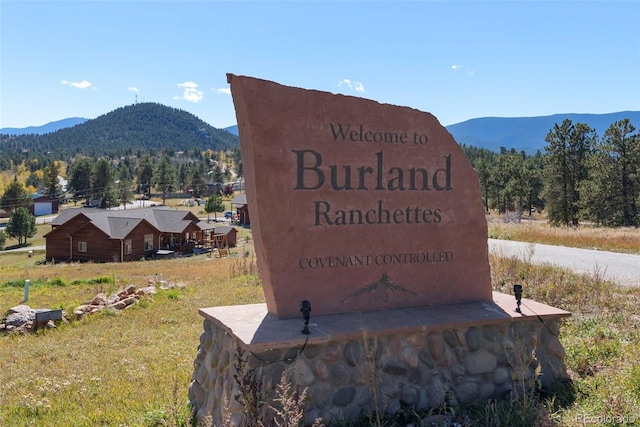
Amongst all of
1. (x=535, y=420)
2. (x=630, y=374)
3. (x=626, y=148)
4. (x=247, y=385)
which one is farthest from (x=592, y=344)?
(x=626, y=148)

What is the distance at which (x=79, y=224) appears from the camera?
143 ft

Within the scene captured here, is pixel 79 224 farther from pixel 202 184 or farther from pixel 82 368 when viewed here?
pixel 202 184

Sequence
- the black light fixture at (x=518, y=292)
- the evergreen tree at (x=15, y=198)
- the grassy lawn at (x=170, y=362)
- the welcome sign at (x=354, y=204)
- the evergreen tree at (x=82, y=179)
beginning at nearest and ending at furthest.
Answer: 1. the grassy lawn at (x=170, y=362)
2. the welcome sign at (x=354, y=204)
3. the black light fixture at (x=518, y=292)
4. the evergreen tree at (x=15, y=198)
5. the evergreen tree at (x=82, y=179)

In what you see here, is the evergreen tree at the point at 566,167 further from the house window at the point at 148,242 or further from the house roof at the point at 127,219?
the house window at the point at 148,242

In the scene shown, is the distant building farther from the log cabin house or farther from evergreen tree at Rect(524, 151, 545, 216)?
evergreen tree at Rect(524, 151, 545, 216)

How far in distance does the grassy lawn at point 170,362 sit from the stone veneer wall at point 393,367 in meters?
0.28

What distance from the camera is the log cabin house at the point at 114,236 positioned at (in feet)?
138

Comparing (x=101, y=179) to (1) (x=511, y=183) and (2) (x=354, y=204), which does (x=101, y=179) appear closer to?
(1) (x=511, y=183)

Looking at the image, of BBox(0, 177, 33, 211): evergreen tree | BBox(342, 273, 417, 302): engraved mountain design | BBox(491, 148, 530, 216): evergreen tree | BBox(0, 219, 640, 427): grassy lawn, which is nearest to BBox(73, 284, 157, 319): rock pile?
BBox(0, 219, 640, 427): grassy lawn

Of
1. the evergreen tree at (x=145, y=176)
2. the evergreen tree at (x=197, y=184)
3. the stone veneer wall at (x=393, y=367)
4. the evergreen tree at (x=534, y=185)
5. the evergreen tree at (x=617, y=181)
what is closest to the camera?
the stone veneer wall at (x=393, y=367)

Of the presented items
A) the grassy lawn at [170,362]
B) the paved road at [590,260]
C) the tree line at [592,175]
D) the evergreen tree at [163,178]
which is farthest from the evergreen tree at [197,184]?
the grassy lawn at [170,362]

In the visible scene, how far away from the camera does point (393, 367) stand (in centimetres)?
436

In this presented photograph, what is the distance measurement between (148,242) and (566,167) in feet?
119

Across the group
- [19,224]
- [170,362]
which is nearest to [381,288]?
[170,362]
